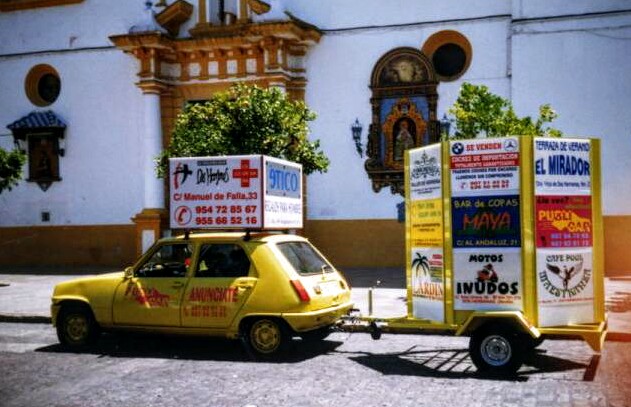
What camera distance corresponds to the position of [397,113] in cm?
1831

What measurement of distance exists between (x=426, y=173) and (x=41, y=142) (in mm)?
16424

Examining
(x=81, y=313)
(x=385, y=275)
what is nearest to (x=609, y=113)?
(x=385, y=275)

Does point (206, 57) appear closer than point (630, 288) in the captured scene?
No

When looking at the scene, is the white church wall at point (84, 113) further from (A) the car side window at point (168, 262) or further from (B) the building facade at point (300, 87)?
(A) the car side window at point (168, 262)

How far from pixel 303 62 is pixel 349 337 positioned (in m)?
10.7

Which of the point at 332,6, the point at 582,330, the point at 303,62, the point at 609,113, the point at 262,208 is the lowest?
the point at 582,330

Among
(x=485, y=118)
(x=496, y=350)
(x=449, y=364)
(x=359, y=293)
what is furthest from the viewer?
(x=359, y=293)

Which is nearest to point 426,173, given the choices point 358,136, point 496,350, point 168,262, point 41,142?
point 496,350

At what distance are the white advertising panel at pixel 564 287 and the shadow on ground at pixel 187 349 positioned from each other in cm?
291

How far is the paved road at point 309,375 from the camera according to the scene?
662 cm

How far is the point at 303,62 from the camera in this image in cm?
1902

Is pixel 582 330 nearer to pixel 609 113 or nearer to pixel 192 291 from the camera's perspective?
pixel 192 291

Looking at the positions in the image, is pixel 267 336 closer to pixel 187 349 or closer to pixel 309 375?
pixel 309 375

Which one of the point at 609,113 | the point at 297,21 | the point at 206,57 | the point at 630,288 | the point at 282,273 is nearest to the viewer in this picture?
the point at 282,273
